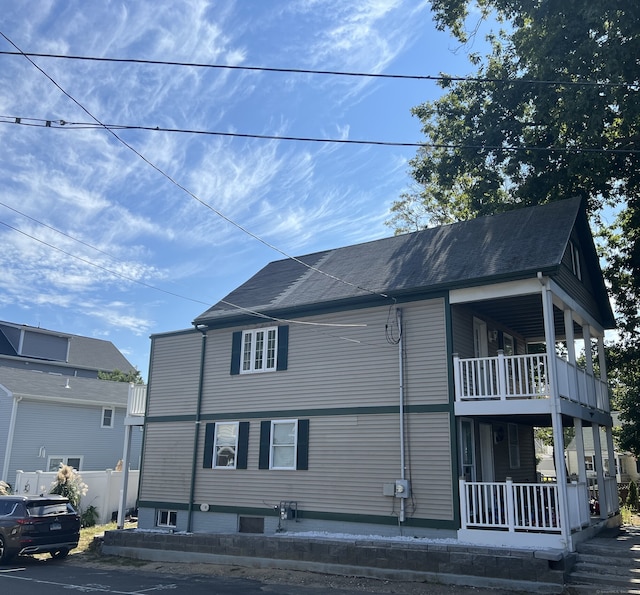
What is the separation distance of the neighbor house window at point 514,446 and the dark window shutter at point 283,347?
695 centimetres

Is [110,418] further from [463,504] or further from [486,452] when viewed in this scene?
[463,504]

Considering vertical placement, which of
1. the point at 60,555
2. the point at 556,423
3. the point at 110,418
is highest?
the point at 110,418

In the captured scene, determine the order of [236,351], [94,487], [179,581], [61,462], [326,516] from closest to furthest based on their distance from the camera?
[179,581]
[326,516]
[236,351]
[94,487]
[61,462]

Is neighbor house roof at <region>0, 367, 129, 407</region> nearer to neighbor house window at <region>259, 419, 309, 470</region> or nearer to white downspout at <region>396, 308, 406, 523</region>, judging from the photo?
neighbor house window at <region>259, 419, 309, 470</region>

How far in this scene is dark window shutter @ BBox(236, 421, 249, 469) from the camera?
16859 millimetres

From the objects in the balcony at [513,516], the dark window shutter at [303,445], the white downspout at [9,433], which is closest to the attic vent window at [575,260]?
the balcony at [513,516]

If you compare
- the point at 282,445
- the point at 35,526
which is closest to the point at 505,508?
the point at 282,445

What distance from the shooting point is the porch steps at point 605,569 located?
10.4 m

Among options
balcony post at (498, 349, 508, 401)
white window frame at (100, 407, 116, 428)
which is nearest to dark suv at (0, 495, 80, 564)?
balcony post at (498, 349, 508, 401)

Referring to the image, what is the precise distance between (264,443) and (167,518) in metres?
4.34

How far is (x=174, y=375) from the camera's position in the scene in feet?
62.5

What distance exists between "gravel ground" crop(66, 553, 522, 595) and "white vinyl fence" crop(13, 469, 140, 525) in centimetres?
534

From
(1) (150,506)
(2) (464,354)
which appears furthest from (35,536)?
(2) (464,354)

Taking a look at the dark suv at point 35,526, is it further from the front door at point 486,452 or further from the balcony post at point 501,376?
the balcony post at point 501,376
